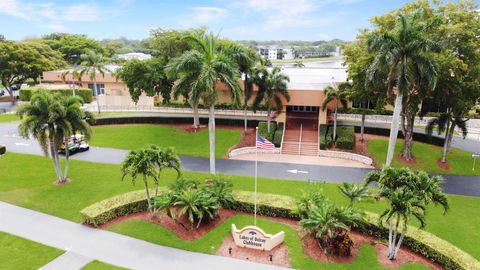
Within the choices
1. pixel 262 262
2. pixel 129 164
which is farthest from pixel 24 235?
A: pixel 262 262

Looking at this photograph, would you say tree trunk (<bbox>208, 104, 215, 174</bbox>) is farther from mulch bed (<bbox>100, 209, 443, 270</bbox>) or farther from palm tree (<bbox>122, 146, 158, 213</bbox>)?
palm tree (<bbox>122, 146, 158, 213</bbox>)

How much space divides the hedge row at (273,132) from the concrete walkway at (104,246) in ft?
63.5

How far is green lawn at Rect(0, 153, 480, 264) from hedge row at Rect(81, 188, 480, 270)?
5.33 ft

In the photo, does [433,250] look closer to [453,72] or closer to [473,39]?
[453,72]

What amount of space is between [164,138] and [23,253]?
21269 millimetres

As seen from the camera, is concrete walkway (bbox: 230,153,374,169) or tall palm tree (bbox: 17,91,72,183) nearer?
tall palm tree (bbox: 17,91,72,183)

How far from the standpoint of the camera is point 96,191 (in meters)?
23.7

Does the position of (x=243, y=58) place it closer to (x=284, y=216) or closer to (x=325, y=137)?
(x=284, y=216)

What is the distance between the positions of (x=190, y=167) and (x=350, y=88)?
55.6 feet

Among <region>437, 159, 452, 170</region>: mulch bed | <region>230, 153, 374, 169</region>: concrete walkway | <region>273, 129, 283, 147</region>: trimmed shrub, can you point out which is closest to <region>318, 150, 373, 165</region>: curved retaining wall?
<region>230, 153, 374, 169</region>: concrete walkway

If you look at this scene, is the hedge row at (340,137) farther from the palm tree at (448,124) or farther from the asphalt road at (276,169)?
the palm tree at (448,124)

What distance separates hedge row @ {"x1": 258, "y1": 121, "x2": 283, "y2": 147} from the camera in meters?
34.9

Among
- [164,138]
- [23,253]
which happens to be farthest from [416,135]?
[23,253]

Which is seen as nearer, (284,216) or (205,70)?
(284,216)
